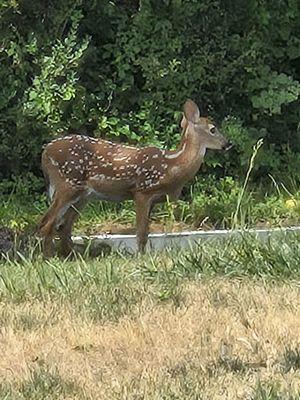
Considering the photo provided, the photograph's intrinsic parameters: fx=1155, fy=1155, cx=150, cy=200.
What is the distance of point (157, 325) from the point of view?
686 centimetres

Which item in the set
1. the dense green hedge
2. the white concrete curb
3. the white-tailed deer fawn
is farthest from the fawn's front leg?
the dense green hedge

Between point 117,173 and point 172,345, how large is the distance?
3.87 metres

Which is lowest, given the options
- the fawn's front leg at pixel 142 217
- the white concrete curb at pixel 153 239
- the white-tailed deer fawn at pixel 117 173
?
the white concrete curb at pixel 153 239

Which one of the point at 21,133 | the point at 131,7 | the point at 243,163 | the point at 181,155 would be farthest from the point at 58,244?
the point at 131,7

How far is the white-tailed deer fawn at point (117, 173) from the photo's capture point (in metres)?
10.1

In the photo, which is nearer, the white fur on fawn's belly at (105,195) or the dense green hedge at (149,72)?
the white fur on fawn's belly at (105,195)

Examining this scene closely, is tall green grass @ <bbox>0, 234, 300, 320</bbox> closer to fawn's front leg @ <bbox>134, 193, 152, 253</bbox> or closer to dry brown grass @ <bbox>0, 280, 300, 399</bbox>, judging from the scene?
dry brown grass @ <bbox>0, 280, 300, 399</bbox>

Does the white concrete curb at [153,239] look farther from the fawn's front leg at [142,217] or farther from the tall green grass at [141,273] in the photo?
the tall green grass at [141,273]

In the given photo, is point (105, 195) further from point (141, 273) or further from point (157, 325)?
point (157, 325)

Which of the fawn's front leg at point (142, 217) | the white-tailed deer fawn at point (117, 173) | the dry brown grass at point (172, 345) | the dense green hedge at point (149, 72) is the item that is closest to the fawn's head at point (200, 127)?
the white-tailed deer fawn at point (117, 173)

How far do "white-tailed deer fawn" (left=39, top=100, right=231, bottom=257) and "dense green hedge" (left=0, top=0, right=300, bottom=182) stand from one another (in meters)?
2.24

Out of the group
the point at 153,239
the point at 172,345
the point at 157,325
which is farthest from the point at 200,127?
the point at 172,345

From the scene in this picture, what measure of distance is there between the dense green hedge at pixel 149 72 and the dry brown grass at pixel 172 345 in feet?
17.4

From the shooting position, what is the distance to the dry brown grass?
5711 millimetres
